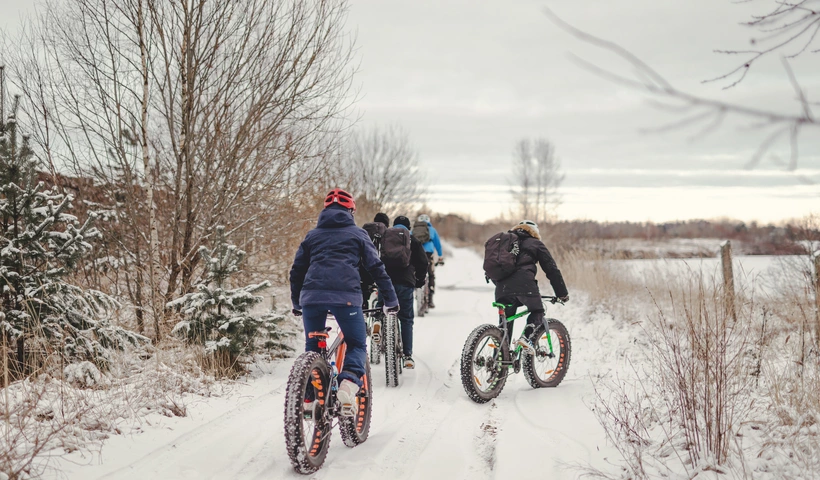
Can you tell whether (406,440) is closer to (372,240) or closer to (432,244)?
(372,240)

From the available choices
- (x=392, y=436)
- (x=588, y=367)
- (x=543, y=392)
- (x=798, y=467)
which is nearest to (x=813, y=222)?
(x=588, y=367)

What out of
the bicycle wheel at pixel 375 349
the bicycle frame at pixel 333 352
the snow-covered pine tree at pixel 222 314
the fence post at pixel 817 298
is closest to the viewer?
the bicycle frame at pixel 333 352

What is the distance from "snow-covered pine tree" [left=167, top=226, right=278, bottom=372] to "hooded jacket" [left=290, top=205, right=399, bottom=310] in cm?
220

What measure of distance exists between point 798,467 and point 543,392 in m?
2.78

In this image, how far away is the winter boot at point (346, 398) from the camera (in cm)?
382

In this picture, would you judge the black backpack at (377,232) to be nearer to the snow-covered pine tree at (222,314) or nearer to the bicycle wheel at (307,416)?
the snow-covered pine tree at (222,314)

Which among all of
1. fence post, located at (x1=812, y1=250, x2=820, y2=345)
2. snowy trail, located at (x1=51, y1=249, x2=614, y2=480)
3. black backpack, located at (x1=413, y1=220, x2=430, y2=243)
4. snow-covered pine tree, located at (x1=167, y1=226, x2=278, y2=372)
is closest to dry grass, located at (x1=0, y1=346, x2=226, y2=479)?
snowy trail, located at (x1=51, y1=249, x2=614, y2=480)

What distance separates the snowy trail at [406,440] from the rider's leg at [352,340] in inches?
24.4

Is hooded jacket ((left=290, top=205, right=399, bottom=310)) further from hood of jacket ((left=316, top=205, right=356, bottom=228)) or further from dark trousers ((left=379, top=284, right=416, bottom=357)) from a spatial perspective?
dark trousers ((left=379, top=284, right=416, bottom=357))

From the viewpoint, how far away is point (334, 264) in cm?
401

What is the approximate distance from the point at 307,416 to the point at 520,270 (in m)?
3.05

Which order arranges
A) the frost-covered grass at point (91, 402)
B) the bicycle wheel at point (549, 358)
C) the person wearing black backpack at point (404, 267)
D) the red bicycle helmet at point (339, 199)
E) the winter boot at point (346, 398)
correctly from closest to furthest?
1. the frost-covered grass at point (91, 402)
2. the winter boot at point (346, 398)
3. the red bicycle helmet at point (339, 199)
4. the bicycle wheel at point (549, 358)
5. the person wearing black backpack at point (404, 267)

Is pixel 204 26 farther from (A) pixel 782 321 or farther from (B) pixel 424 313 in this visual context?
(A) pixel 782 321

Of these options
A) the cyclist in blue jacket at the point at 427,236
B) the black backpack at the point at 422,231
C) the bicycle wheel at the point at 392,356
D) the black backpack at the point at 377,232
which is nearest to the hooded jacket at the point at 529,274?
the bicycle wheel at the point at 392,356
